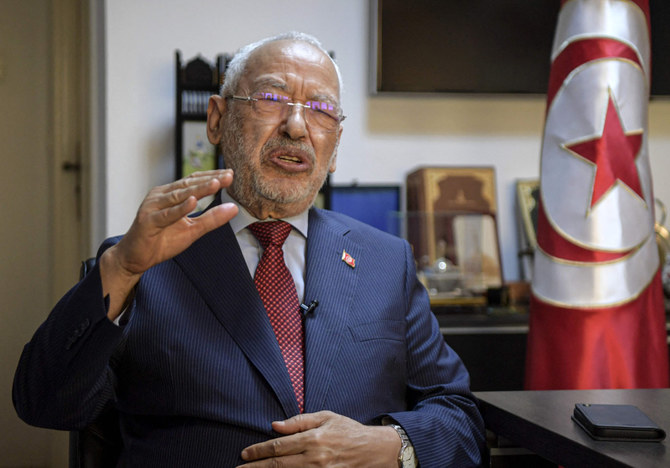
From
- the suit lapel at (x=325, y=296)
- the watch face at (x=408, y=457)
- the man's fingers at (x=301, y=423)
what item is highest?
the suit lapel at (x=325, y=296)

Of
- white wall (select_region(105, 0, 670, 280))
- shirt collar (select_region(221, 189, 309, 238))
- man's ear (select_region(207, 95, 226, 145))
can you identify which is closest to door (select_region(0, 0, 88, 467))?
white wall (select_region(105, 0, 670, 280))

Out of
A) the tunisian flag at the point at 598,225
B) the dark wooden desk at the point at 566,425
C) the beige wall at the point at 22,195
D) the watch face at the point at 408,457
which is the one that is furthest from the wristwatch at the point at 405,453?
the beige wall at the point at 22,195

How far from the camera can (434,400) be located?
1456mm

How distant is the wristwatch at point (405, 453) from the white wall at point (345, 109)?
5.31 feet

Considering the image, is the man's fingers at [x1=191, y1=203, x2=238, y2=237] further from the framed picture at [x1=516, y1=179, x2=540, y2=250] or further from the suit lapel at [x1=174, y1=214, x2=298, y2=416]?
the framed picture at [x1=516, y1=179, x2=540, y2=250]

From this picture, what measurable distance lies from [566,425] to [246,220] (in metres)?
0.79

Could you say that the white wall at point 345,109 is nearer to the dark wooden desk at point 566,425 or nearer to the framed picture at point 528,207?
the framed picture at point 528,207

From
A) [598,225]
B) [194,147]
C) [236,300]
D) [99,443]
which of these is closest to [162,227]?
[236,300]

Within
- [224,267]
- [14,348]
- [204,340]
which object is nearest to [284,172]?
[224,267]

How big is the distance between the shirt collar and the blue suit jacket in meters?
0.05

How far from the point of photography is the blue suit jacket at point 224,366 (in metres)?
1.24

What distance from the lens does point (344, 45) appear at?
2809mm

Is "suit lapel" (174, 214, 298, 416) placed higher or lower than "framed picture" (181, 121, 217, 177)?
lower

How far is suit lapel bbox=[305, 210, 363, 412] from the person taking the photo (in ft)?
4.44
